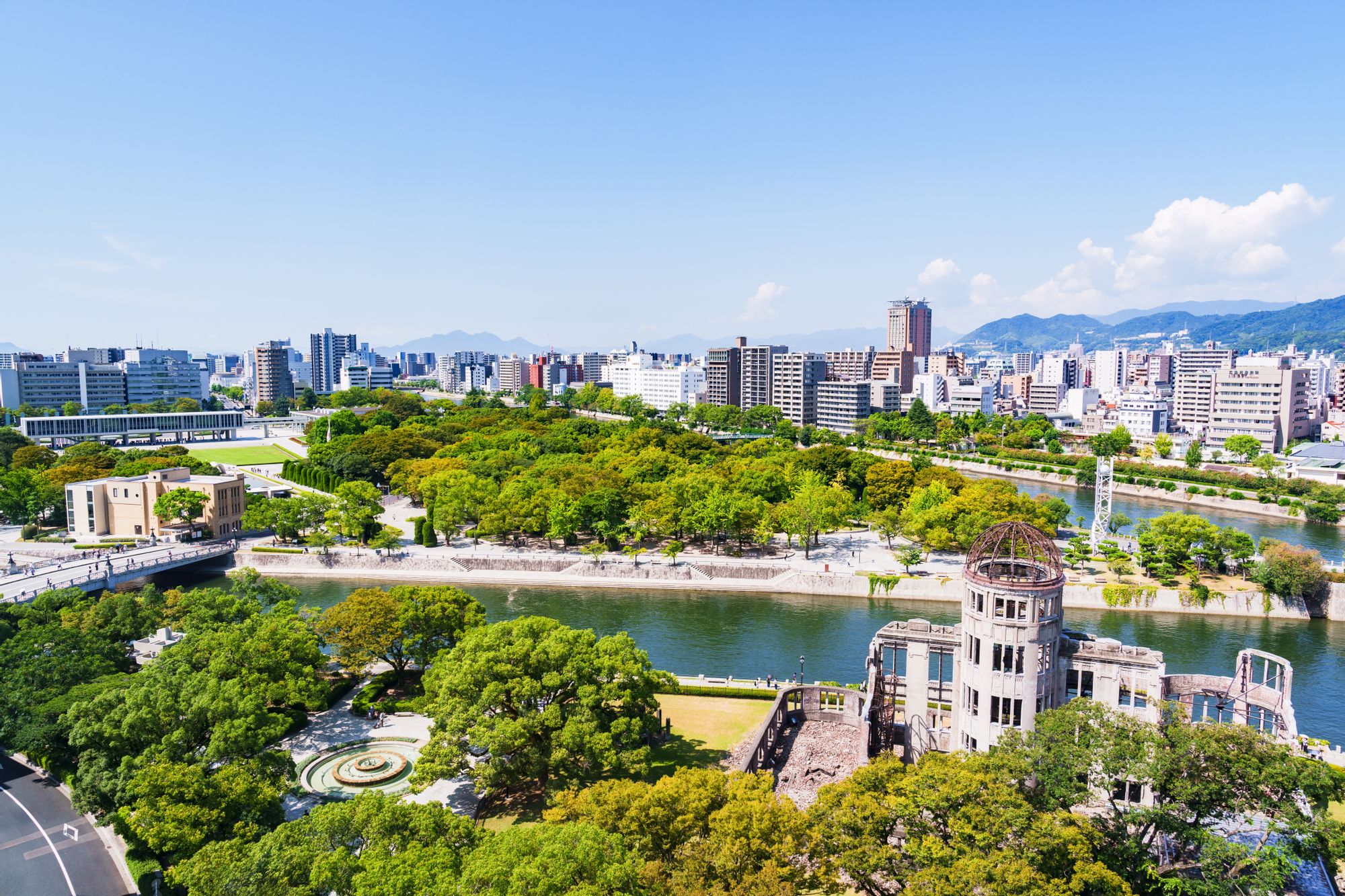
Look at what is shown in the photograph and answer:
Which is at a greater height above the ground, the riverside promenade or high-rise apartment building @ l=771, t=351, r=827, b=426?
high-rise apartment building @ l=771, t=351, r=827, b=426

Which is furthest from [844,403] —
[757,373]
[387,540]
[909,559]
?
[387,540]

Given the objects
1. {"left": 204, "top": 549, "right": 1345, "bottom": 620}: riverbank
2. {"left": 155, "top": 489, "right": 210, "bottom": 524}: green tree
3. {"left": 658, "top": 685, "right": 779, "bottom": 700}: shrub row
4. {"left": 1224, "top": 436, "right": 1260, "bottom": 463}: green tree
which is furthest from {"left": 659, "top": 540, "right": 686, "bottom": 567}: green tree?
{"left": 1224, "top": 436, "right": 1260, "bottom": 463}: green tree

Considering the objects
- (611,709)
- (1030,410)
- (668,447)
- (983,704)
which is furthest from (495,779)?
(1030,410)

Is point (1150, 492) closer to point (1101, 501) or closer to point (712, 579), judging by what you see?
point (1101, 501)

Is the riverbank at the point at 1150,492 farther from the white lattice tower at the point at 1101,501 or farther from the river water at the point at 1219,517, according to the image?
the white lattice tower at the point at 1101,501

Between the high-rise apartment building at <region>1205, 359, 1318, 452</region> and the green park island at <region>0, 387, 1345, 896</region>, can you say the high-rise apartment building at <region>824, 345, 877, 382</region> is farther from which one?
the green park island at <region>0, 387, 1345, 896</region>
